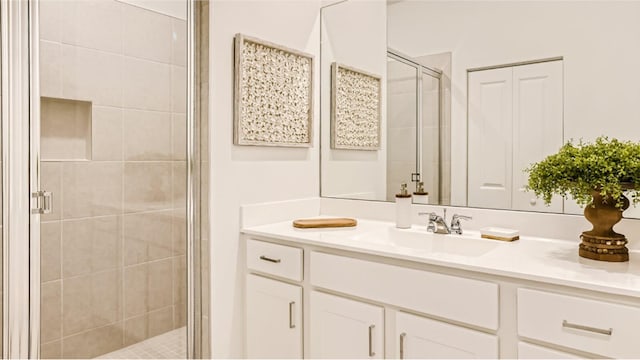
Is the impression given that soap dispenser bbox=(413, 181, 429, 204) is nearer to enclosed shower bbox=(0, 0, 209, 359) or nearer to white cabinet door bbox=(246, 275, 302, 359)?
white cabinet door bbox=(246, 275, 302, 359)

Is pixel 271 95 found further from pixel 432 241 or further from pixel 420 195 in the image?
pixel 432 241

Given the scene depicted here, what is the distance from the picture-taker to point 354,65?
2373 millimetres

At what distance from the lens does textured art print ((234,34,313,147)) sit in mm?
1989

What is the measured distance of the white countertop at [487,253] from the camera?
1.21 meters

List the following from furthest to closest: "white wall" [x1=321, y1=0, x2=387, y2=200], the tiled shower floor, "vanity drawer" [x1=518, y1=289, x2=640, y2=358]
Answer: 1. "white wall" [x1=321, y1=0, x2=387, y2=200]
2. the tiled shower floor
3. "vanity drawer" [x1=518, y1=289, x2=640, y2=358]

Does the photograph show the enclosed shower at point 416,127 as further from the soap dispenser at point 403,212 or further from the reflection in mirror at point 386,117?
the soap dispenser at point 403,212

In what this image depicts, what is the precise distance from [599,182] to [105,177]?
1.72 m

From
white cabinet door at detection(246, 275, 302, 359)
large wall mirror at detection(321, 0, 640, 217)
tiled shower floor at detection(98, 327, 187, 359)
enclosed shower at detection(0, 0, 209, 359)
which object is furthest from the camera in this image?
white cabinet door at detection(246, 275, 302, 359)

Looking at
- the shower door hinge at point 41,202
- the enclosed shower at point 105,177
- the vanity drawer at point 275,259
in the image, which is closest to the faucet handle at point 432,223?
the vanity drawer at point 275,259

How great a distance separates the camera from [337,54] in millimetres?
2414

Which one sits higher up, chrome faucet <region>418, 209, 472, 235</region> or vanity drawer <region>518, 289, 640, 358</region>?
chrome faucet <region>418, 209, 472, 235</region>

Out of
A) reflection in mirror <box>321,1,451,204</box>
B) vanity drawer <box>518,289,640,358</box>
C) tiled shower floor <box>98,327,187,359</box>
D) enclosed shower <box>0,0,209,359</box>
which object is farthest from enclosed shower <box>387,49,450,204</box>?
tiled shower floor <box>98,327,187,359</box>

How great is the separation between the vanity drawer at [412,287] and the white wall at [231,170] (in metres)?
0.46

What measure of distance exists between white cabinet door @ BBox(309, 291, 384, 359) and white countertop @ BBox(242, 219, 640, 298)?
22 cm
